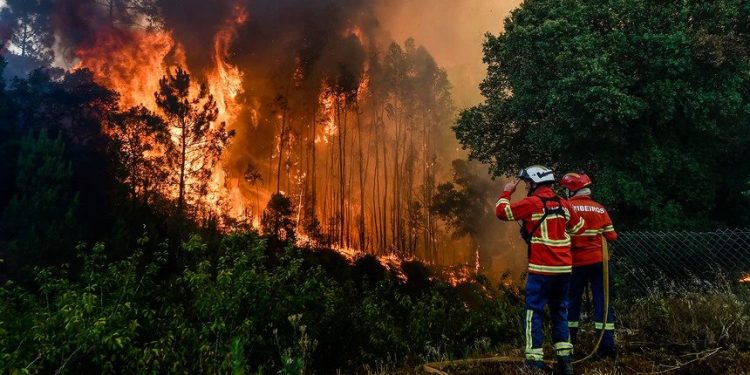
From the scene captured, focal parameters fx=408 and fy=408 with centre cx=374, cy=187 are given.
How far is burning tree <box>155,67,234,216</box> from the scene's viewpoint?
125 feet

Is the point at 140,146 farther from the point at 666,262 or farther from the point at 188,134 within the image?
the point at 666,262

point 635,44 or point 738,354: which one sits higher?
point 635,44

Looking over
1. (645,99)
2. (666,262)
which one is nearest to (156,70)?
(645,99)

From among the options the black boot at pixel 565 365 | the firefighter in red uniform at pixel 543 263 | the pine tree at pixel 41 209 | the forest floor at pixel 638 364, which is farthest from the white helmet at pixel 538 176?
the pine tree at pixel 41 209

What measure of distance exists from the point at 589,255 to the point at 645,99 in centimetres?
1063

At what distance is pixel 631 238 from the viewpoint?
26.6 ft

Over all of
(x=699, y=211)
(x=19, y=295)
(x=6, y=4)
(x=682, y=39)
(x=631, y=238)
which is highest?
(x=6, y=4)

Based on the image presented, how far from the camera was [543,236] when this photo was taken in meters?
4.31

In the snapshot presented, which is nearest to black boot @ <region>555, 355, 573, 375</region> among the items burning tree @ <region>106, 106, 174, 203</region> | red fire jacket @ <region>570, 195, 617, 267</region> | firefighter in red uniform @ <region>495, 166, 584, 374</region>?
firefighter in red uniform @ <region>495, 166, 584, 374</region>

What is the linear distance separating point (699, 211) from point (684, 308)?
10.8 m

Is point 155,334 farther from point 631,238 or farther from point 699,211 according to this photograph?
point 699,211

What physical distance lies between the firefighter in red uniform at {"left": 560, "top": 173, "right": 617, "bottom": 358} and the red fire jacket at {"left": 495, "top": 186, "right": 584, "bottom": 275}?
1.01m

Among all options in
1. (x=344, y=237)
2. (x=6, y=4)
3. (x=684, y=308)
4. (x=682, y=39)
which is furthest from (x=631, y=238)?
(x=6, y=4)

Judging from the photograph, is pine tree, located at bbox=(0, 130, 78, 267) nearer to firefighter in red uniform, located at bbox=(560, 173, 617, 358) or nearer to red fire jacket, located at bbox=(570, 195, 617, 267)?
firefighter in red uniform, located at bbox=(560, 173, 617, 358)
